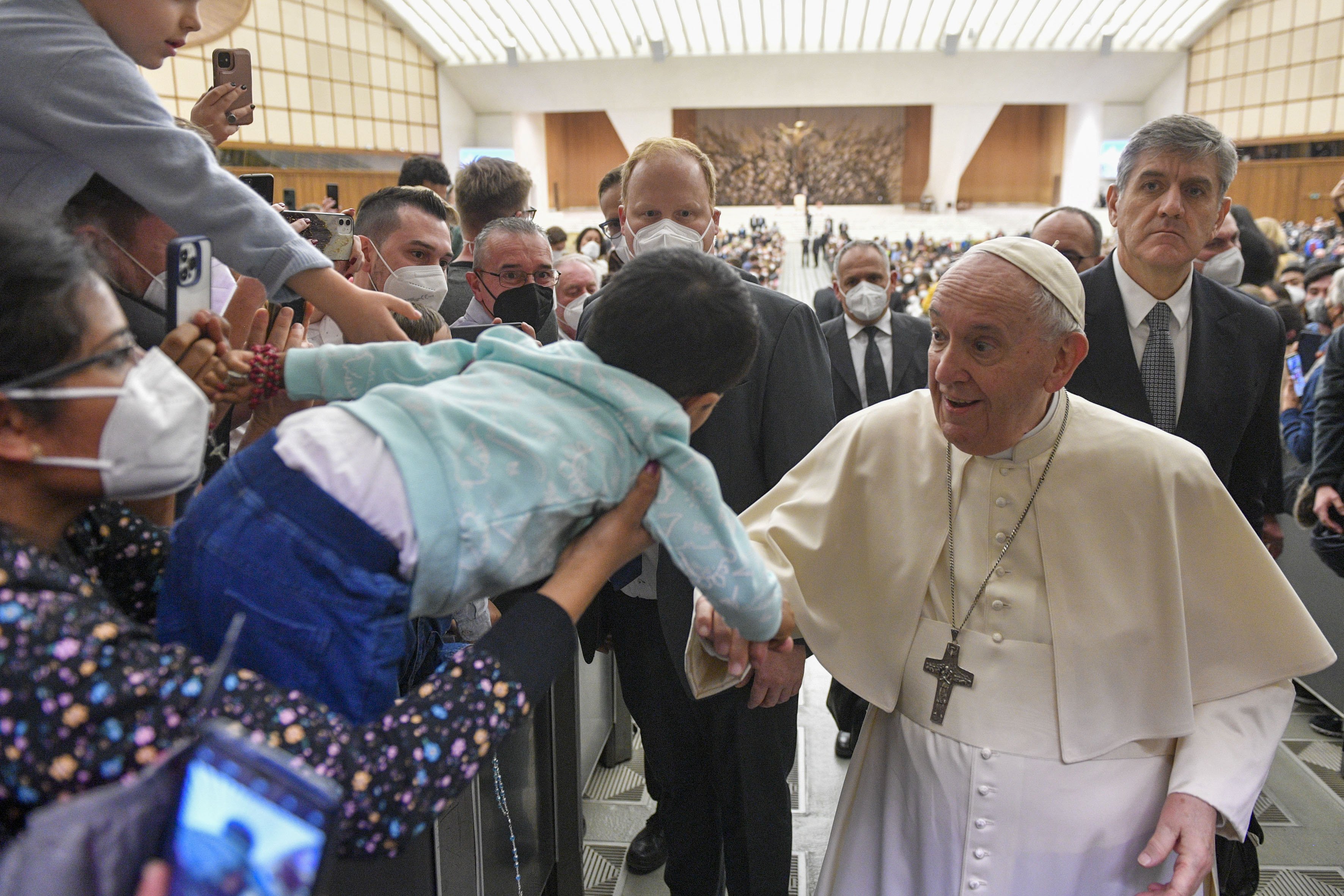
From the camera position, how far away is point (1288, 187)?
22.8 m

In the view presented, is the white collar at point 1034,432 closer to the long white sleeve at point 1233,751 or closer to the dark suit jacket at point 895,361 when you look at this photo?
the long white sleeve at point 1233,751

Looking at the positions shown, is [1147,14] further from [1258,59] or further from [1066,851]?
[1066,851]

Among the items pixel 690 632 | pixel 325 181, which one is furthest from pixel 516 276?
pixel 325 181

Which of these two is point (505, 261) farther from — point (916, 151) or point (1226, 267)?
point (916, 151)

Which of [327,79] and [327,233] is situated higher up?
[327,79]

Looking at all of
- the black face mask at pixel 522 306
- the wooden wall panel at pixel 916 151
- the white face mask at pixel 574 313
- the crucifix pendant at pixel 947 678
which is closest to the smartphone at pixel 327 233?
the black face mask at pixel 522 306

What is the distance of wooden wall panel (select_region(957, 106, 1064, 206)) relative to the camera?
98.5ft

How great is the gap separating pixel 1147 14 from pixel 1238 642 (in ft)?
91.7

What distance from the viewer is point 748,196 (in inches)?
1187

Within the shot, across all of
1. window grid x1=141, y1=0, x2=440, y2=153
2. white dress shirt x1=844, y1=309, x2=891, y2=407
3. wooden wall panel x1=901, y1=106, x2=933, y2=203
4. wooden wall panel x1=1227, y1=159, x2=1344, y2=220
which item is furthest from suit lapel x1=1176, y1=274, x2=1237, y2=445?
wooden wall panel x1=901, y1=106, x2=933, y2=203

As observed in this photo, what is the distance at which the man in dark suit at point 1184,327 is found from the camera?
2531 mm

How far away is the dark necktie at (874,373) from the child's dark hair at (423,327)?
245 centimetres

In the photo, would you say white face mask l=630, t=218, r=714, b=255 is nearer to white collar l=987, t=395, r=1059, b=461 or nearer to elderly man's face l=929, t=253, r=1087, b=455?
elderly man's face l=929, t=253, r=1087, b=455

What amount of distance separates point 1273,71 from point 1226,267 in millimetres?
23256
